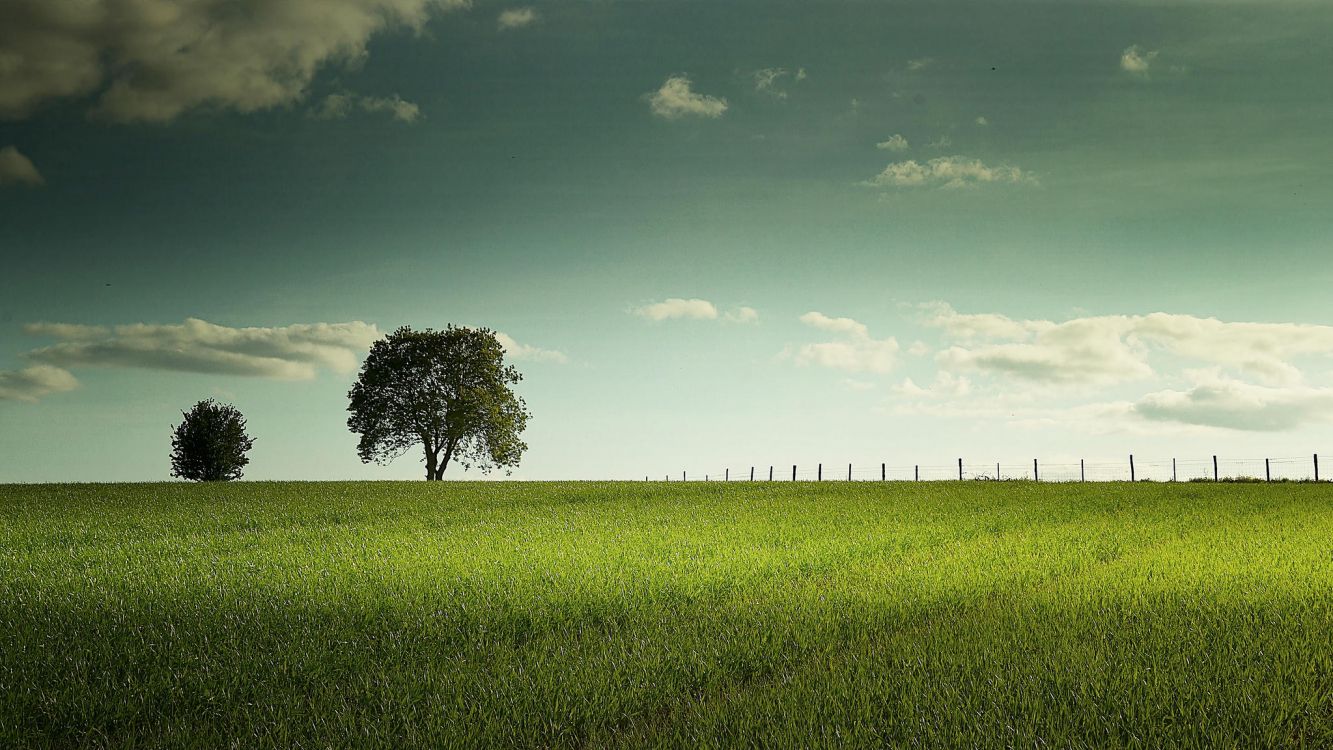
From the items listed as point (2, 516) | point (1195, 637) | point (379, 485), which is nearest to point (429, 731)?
point (1195, 637)

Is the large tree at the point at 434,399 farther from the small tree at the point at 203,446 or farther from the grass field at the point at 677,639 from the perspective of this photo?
the grass field at the point at 677,639

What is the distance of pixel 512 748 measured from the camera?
18.1 feet

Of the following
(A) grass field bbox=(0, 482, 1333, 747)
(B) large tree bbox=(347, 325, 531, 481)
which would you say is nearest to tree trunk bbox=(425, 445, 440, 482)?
(B) large tree bbox=(347, 325, 531, 481)

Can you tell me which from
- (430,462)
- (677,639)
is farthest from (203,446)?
(677,639)

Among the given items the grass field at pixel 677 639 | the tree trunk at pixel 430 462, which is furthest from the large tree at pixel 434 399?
the grass field at pixel 677 639

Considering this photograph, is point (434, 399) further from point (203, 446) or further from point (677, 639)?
point (677, 639)

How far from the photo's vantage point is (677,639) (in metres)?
8.23

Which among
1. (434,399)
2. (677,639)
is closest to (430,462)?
(434,399)

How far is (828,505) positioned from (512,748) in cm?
2098

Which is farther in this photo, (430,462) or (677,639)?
(430,462)

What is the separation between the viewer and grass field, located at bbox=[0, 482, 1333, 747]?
5.81m

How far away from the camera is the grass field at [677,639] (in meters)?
5.81

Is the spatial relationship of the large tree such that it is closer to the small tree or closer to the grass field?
the small tree

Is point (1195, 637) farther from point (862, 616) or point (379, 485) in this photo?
point (379, 485)
